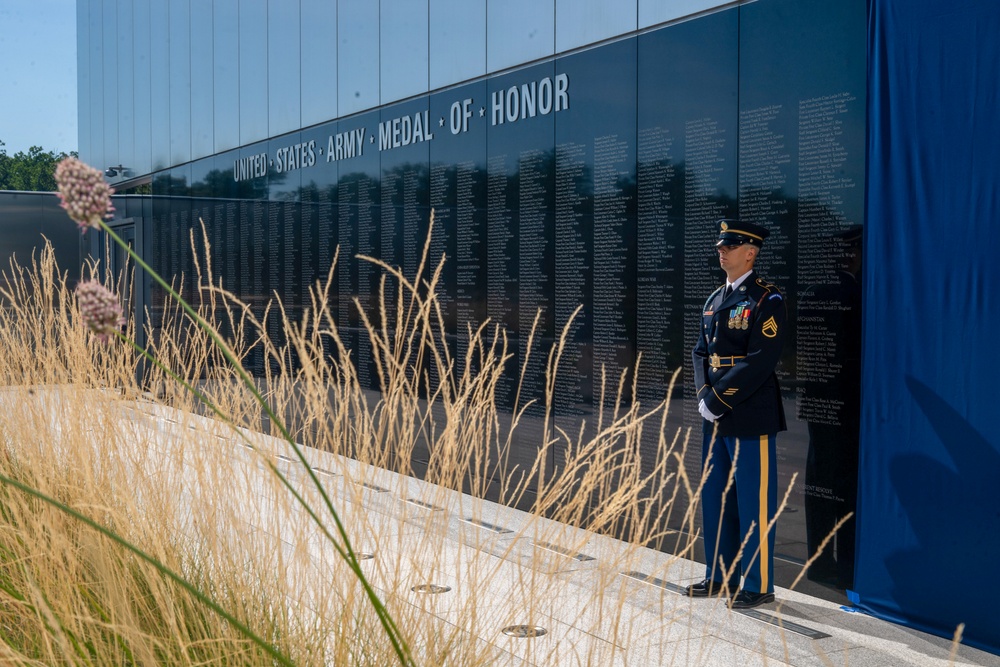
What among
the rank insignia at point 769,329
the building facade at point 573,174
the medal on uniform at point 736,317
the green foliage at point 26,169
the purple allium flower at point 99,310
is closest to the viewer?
the purple allium flower at point 99,310

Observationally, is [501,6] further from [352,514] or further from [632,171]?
[352,514]

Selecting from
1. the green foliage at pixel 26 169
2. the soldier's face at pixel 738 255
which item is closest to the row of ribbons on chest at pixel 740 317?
the soldier's face at pixel 738 255

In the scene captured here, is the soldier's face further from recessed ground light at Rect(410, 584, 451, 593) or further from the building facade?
recessed ground light at Rect(410, 584, 451, 593)

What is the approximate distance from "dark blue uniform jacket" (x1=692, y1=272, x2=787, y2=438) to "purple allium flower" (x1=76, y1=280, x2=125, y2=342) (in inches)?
125

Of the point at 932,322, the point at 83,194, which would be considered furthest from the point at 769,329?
the point at 83,194

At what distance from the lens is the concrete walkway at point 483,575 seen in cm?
191

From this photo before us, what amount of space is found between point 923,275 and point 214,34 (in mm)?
8051

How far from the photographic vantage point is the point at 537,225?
5.58m

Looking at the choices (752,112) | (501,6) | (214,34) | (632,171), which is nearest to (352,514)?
(752,112)

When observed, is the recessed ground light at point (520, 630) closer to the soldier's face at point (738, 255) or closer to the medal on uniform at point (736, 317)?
the medal on uniform at point (736, 317)

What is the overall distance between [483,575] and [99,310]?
2.00 metres

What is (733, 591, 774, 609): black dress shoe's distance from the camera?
3789 mm

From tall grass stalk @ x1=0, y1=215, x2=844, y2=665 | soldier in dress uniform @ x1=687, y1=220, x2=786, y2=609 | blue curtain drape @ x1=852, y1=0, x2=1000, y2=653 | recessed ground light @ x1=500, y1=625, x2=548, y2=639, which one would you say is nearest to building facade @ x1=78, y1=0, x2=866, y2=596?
blue curtain drape @ x1=852, y1=0, x2=1000, y2=653

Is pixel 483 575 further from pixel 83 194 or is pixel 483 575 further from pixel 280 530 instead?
pixel 83 194
